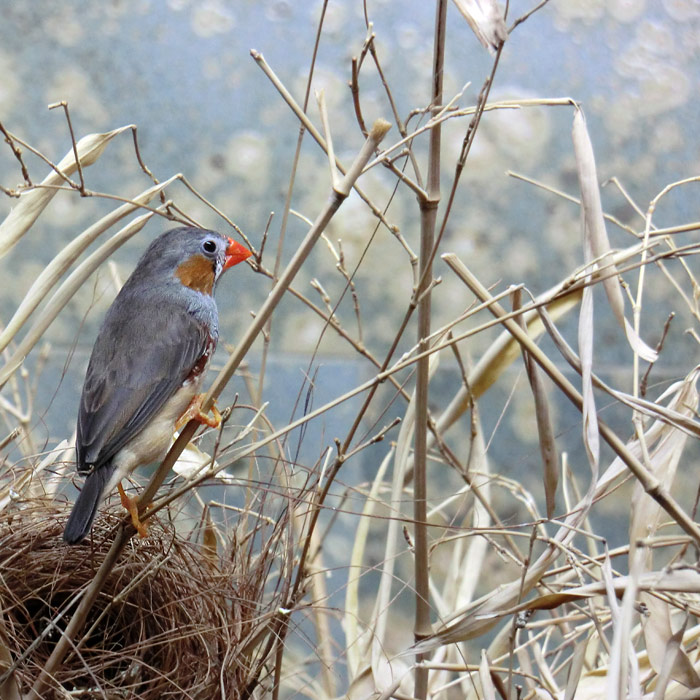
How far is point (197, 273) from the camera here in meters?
0.97

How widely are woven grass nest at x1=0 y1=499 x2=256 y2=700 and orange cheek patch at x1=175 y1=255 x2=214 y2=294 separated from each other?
0.99 ft

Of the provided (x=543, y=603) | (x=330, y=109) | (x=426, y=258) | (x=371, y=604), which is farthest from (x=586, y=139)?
(x=371, y=604)

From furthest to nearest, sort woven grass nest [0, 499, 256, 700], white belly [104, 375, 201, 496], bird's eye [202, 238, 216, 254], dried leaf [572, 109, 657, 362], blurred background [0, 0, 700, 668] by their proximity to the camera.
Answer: blurred background [0, 0, 700, 668]
bird's eye [202, 238, 216, 254]
white belly [104, 375, 201, 496]
woven grass nest [0, 499, 256, 700]
dried leaf [572, 109, 657, 362]

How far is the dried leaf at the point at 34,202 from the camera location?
679 mm

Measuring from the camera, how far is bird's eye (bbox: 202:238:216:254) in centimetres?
96

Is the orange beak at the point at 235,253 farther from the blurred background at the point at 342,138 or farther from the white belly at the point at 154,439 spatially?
the blurred background at the point at 342,138

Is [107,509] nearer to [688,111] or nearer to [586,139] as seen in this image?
[586,139]

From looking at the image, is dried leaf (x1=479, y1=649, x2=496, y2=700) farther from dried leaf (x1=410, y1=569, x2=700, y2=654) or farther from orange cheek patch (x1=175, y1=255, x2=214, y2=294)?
orange cheek patch (x1=175, y1=255, x2=214, y2=294)

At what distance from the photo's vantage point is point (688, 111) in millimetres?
1771

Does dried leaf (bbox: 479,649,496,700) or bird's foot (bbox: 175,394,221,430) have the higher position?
bird's foot (bbox: 175,394,221,430)

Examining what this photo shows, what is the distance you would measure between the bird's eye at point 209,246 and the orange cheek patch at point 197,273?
11 millimetres

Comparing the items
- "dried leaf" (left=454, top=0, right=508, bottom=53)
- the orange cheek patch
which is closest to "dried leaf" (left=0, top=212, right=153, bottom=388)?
the orange cheek patch

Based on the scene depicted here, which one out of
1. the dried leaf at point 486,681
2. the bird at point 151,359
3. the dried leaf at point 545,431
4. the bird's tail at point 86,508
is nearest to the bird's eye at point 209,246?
the bird at point 151,359

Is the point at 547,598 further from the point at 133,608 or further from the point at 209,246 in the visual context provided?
the point at 209,246
